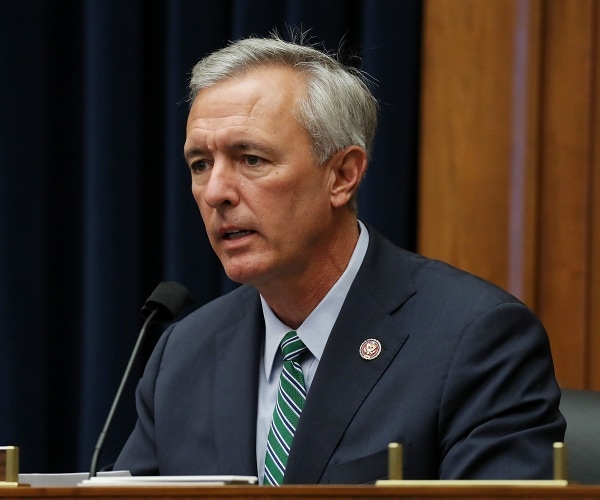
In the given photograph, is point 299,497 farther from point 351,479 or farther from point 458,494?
point 351,479

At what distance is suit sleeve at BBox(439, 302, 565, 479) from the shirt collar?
1.05ft

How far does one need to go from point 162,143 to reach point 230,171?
1.06m

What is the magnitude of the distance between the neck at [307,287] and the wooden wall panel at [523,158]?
829mm

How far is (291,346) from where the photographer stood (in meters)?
2.18

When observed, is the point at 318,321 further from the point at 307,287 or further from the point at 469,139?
the point at 469,139

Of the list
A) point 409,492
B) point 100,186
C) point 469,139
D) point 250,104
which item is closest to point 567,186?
point 469,139

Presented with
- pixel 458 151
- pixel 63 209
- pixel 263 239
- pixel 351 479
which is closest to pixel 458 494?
pixel 351 479

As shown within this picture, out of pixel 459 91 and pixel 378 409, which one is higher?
pixel 459 91

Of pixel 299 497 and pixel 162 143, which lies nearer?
pixel 299 497

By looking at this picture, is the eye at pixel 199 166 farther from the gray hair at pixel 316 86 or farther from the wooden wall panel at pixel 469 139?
the wooden wall panel at pixel 469 139

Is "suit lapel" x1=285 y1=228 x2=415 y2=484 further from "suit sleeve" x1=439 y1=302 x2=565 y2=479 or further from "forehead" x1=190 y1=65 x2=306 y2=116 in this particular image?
"forehead" x1=190 y1=65 x2=306 y2=116

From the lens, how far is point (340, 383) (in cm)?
204

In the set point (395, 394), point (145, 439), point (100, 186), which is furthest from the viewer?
point (100, 186)

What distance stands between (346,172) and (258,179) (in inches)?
9.6
